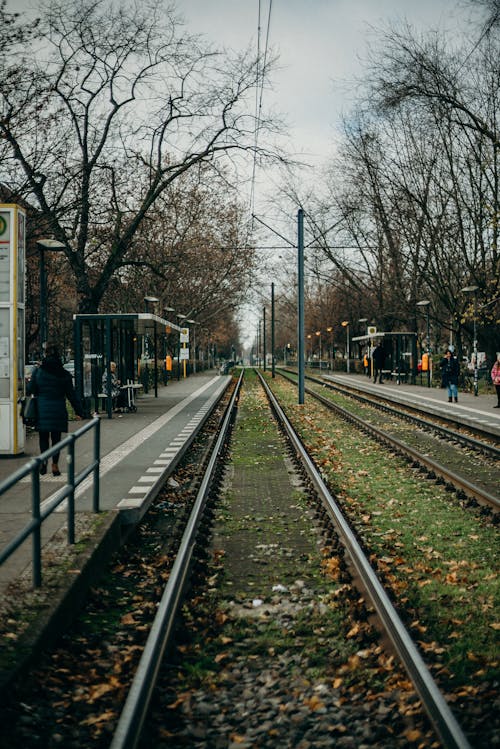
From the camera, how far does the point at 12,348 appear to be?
1296 centimetres

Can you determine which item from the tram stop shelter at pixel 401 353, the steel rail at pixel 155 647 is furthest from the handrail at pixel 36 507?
the tram stop shelter at pixel 401 353

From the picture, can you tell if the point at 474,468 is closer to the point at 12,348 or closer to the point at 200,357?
the point at 12,348

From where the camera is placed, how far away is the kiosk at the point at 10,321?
12.9 metres

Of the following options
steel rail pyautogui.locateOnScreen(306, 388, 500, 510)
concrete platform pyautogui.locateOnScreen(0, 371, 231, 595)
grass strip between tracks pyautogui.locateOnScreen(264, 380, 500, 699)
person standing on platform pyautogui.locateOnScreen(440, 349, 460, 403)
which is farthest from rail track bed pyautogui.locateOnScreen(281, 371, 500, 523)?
concrete platform pyautogui.locateOnScreen(0, 371, 231, 595)

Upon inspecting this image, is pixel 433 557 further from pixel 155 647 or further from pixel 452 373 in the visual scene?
pixel 452 373

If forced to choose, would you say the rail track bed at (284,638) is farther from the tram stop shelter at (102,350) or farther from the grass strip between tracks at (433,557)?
the tram stop shelter at (102,350)

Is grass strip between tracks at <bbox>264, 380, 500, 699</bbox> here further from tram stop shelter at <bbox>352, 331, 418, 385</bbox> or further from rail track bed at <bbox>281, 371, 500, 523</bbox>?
tram stop shelter at <bbox>352, 331, 418, 385</bbox>

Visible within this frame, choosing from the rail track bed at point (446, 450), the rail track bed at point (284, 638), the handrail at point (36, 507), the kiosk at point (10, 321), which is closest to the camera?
the rail track bed at point (284, 638)

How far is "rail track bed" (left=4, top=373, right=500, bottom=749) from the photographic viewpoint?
4.03 meters

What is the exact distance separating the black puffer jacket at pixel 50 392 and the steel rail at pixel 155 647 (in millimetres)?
3203

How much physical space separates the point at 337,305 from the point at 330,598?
245 feet

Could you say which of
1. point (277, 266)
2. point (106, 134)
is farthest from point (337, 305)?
point (106, 134)

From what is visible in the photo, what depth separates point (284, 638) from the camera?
5.31m

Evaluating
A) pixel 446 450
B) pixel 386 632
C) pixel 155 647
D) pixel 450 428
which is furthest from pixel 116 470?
pixel 450 428
